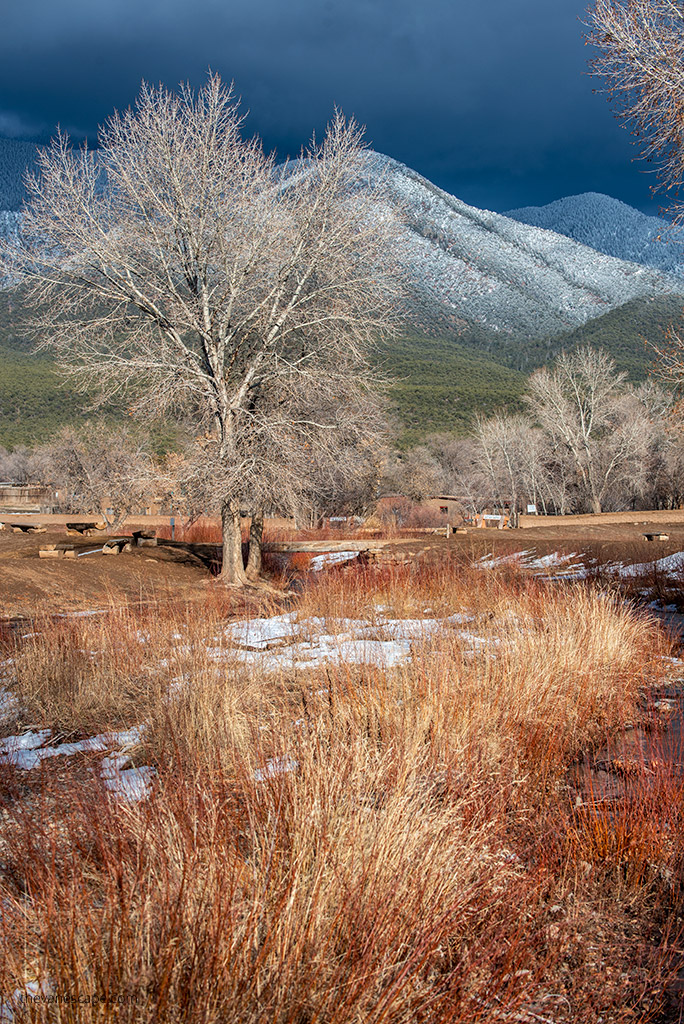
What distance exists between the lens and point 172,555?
62.4 feet

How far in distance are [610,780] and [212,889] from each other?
305cm

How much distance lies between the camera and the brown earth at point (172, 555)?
1307 centimetres

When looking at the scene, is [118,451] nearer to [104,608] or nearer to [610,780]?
[104,608]

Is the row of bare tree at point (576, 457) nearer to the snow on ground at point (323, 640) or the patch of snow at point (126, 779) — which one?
the snow on ground at point (323, 640)

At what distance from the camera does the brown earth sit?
42.9 feet

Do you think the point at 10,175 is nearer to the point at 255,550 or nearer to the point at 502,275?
the point at 502,275

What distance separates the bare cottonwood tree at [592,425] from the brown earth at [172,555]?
45.7 ft

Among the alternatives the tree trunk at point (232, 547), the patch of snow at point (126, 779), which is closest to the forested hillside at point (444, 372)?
the tree trunk at point (232, 547)

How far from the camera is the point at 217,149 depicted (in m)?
15.1

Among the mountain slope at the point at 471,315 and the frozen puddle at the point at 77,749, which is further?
the mountain slope at the point at 471,315

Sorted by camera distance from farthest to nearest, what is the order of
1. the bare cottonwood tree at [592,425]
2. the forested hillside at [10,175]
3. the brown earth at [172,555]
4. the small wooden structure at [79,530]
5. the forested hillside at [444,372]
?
the forested hillside at [10,175]
the forested hillside at [444,372]
the bare cottonwood tree at [592,425]
the small wooden structure at [79,530]
the brown earth at [172,555]

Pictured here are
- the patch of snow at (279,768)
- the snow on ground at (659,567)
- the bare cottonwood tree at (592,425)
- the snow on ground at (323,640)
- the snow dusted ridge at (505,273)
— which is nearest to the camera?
the patch of snow at (279,768)

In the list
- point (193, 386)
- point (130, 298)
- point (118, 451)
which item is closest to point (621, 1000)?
point (193, 386)

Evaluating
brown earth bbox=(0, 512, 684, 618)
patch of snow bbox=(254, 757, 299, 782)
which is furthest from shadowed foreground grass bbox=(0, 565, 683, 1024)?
brown earth bbox=(0, 512, 684, 618)
